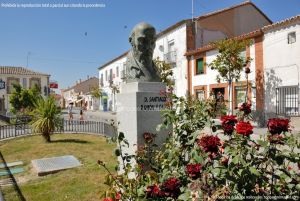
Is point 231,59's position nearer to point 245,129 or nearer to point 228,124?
point 228,124

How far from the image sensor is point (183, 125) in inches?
126

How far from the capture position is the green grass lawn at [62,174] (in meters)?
5.29

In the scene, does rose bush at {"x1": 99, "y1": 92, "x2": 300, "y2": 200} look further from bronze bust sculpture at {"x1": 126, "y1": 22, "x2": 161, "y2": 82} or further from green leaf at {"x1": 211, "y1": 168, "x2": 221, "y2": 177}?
bronze bust sculpture at {"x1": 126, "y1": 22, "x2": 161, "y2": 82}

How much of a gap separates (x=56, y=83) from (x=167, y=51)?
3847cm

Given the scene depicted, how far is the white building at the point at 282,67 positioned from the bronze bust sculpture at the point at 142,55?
1101 cm

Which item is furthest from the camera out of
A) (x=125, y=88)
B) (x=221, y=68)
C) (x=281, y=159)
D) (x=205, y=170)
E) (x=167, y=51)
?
(x=167, y=51)

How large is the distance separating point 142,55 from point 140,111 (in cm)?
119

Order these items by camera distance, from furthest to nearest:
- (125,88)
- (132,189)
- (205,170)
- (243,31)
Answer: (243,31), (125,88), (132,189), (205,170)

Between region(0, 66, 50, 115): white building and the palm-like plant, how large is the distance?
3832 centimetres

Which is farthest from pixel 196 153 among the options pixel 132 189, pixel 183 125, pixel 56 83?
pixel 56 83

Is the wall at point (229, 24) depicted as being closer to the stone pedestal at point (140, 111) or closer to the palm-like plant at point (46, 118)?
the palm-like plant at point (46, 118)

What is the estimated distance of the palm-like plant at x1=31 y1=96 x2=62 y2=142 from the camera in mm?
11508

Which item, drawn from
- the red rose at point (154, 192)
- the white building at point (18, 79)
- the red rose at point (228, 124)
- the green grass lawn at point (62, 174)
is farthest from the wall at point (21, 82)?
the red rose at point (228, 124)

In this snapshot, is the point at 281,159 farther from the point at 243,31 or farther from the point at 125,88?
the point at 243,31
